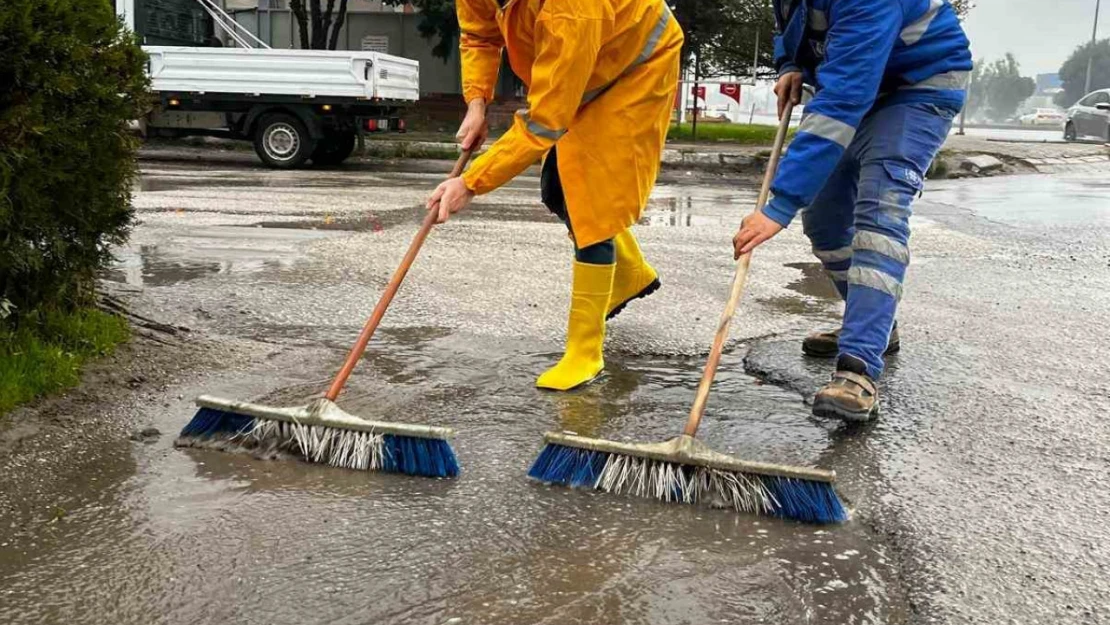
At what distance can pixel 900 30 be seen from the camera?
3.32 metres

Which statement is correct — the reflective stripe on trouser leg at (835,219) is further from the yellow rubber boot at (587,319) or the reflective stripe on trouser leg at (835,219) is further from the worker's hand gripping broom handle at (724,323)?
the yellow rubber boot at (587,319)


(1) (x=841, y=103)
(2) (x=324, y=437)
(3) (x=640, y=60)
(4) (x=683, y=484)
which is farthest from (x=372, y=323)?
(1) (x=841, y=103)

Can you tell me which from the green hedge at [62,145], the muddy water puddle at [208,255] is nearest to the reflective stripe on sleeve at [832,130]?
the green hedge at [62,145]

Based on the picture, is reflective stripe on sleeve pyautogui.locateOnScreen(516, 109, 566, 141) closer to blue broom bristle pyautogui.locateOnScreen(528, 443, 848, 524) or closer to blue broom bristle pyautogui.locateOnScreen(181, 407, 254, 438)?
blue broom bristle pyautogui.locateOnScreen(528, 443, 848, 524)

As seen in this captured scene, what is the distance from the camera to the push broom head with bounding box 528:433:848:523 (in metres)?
2.58

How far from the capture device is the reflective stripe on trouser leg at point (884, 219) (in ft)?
11.4

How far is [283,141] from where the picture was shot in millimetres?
14234

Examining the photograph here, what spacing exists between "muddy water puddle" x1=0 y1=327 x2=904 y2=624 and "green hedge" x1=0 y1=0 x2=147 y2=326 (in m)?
0.71

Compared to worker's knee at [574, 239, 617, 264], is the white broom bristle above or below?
below

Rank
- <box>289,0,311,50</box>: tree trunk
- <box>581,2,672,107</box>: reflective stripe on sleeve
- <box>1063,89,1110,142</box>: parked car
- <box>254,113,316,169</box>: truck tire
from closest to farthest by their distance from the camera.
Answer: <box>581,2,672,107</box>: reflective stripe on sleeve < <box>254,113,316,169</box>: truck tire < <box>289,0,311,50</box>: tree trunk < <box>1063,89,1110,142</box>: parked car

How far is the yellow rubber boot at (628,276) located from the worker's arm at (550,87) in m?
1.10

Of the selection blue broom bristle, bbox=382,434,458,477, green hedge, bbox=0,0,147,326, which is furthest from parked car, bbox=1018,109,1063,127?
blue broom bristle, bbox=382,434,458,477

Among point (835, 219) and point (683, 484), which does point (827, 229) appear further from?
point (683, 484)

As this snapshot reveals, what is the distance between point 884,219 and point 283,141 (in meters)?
12.0
